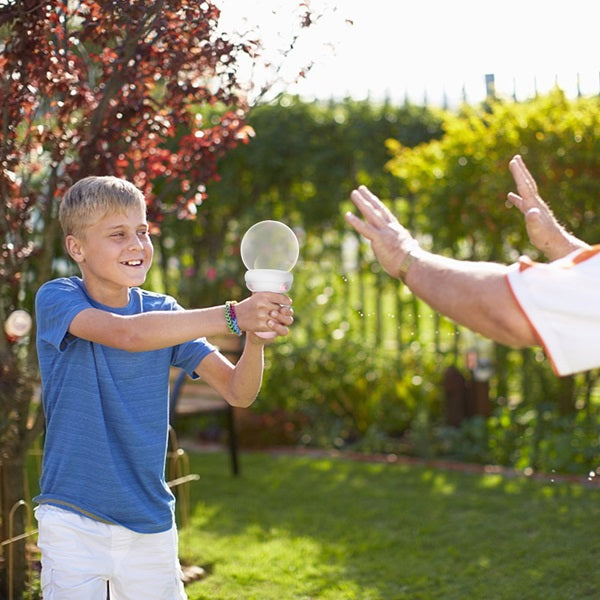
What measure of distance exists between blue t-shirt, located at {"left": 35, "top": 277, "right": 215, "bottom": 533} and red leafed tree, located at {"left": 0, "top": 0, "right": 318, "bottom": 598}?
112 cm

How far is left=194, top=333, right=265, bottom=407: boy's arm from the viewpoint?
277 centimetres

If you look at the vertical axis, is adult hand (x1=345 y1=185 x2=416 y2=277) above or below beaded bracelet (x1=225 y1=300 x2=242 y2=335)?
above

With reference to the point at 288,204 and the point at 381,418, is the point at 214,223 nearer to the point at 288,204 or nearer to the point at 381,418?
the point at 288,204

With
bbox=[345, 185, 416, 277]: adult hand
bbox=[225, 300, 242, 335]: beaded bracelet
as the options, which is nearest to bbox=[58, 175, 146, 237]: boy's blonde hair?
bbox=[225, 300, 242, 335]: beaded bracelet

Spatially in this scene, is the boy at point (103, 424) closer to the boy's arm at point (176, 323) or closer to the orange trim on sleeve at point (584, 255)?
the boy's arm at point (176, 323)

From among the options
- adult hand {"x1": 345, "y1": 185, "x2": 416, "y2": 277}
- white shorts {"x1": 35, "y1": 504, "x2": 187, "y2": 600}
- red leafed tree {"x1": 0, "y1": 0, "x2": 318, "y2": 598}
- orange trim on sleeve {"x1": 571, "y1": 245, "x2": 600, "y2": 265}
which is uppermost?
red leafed tree {"x1": 0, "y1": 0, "x2": 318, "y2": 598}

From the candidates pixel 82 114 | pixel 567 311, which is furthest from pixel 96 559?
pixel 82 114

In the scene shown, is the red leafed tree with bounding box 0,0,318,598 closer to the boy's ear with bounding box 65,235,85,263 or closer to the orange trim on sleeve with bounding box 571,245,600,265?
the boy's ear with bounding box 65,235,85,263

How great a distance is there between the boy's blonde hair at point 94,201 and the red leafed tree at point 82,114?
98cm

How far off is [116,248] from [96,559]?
0.87 metres

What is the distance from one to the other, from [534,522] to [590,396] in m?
1.95

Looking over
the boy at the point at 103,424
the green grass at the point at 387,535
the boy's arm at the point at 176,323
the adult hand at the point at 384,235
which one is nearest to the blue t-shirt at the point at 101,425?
the boy at the point at 103,424

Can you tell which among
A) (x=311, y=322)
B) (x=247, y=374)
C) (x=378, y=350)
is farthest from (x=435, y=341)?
(x=247, y=374)

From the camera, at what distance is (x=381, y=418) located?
310 inches
